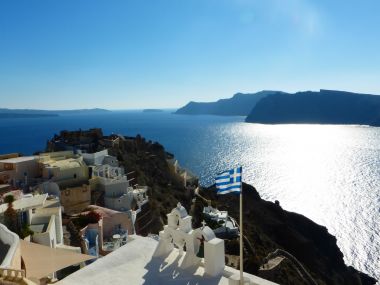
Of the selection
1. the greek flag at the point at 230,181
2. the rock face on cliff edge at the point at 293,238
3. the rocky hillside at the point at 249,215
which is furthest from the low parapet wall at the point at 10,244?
the rock face on cliff edge at the point at 293,238

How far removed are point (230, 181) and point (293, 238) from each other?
5065 centimetres

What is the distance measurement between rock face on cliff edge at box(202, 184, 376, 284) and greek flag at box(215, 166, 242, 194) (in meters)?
34.7

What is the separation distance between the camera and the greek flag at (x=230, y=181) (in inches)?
439

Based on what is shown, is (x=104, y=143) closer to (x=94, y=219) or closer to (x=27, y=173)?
(x=27, y=173)

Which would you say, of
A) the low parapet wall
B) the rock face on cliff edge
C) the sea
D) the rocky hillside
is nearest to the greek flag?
the low parapet wall

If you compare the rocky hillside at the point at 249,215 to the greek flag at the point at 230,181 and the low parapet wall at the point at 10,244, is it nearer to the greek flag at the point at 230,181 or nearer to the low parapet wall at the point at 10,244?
the low parapet wall at the point at 10,244

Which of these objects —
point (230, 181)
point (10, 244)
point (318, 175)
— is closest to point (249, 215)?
point (10, 244)

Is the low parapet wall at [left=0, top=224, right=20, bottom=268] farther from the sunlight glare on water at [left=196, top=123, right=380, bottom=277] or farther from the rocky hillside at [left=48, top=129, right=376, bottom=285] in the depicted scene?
the sunlight glare on water at [left=196, top=123, right=380, bottom=277]

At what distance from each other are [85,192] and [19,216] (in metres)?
15.8

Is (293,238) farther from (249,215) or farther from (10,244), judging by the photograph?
(10,244)

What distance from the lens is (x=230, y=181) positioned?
446 inches

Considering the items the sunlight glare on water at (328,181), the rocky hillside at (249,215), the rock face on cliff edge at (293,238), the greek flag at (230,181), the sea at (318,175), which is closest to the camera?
the greek flag at (230,181)

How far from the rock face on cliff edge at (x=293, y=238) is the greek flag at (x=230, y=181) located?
34.7 metres

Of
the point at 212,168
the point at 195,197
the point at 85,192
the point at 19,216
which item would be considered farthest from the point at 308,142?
the point at 19,216
